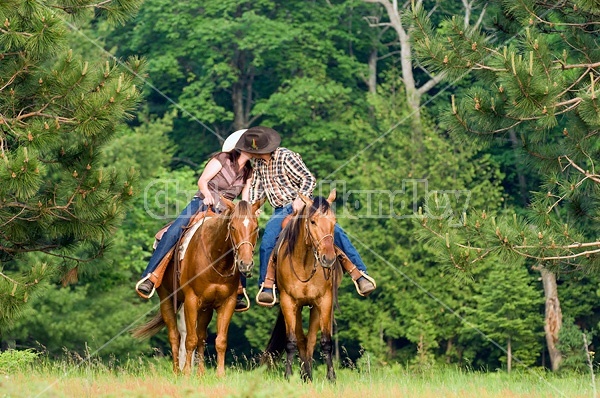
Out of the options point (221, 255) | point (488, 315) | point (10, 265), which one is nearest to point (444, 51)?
point (221, 255)

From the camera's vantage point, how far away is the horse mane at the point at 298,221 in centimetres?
1359

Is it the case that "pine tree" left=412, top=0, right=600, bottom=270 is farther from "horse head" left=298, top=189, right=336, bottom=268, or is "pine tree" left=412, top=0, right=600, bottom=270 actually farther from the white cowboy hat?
the white cowboy hat

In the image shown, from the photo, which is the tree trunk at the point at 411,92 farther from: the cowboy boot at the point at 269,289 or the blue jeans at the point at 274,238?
the cowboy boot at the point at 269,289

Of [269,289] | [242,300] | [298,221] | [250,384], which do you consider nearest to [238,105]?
[242,300]

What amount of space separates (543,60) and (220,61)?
27528mm

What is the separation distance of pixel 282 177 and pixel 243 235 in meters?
1.94

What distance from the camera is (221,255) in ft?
47.1

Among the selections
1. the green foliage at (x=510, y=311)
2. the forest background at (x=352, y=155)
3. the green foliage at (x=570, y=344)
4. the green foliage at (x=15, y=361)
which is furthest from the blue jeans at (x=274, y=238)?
the green foliage at (x=510, y=311)

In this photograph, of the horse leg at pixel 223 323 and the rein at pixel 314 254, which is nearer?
the rein at pixel 314 254

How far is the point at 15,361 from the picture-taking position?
49.7 feet

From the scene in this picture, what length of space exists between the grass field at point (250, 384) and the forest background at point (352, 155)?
940 mm

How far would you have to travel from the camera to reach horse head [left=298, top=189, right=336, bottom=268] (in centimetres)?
1334

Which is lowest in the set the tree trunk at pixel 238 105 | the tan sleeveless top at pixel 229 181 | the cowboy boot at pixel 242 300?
the cowboy boot at pixel 242 300

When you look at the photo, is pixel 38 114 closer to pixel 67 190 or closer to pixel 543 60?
pixel 67 190
